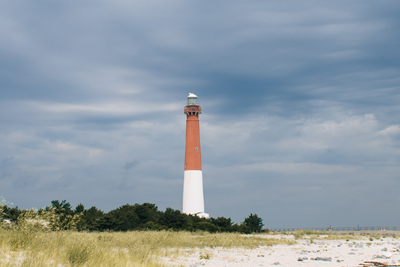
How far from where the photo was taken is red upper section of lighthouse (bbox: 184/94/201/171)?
49562 mm

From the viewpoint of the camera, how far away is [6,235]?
488 inches

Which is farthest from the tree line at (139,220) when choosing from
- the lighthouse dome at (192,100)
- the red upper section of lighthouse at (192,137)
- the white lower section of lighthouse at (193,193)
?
the lighthouse dome at (192,100)

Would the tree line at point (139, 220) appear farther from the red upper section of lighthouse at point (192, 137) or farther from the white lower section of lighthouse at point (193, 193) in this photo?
the red upper section of lighthouse at point (192, 137)

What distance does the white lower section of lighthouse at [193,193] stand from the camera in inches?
1938

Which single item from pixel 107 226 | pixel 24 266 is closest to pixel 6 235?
pixel 24 266

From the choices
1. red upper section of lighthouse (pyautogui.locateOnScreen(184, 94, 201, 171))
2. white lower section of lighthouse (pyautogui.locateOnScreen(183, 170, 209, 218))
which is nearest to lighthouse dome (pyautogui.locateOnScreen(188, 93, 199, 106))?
red upper section of lighthouse (pyautogui.locateOnScreen(184, 94, 201, 171))

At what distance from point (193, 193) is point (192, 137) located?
23.9ft

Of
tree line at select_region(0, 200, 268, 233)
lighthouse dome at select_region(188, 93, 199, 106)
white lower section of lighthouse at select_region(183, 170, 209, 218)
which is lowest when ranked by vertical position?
tree line at select_region(0, 200, 268, 233)

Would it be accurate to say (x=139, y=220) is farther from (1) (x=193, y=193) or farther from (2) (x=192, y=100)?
(2) (x=192, y=100)

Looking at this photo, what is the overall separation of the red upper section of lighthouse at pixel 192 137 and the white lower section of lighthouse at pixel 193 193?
3.39ft

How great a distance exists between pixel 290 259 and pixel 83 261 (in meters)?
10.7

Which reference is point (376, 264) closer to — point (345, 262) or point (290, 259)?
point (345, 262)

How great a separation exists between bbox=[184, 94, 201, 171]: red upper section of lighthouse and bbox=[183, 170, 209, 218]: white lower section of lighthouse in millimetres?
1032

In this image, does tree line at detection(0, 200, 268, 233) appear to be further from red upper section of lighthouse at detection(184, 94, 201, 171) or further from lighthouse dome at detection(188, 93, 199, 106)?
lighthouse dome at detection(188, 93, 199, 106)
